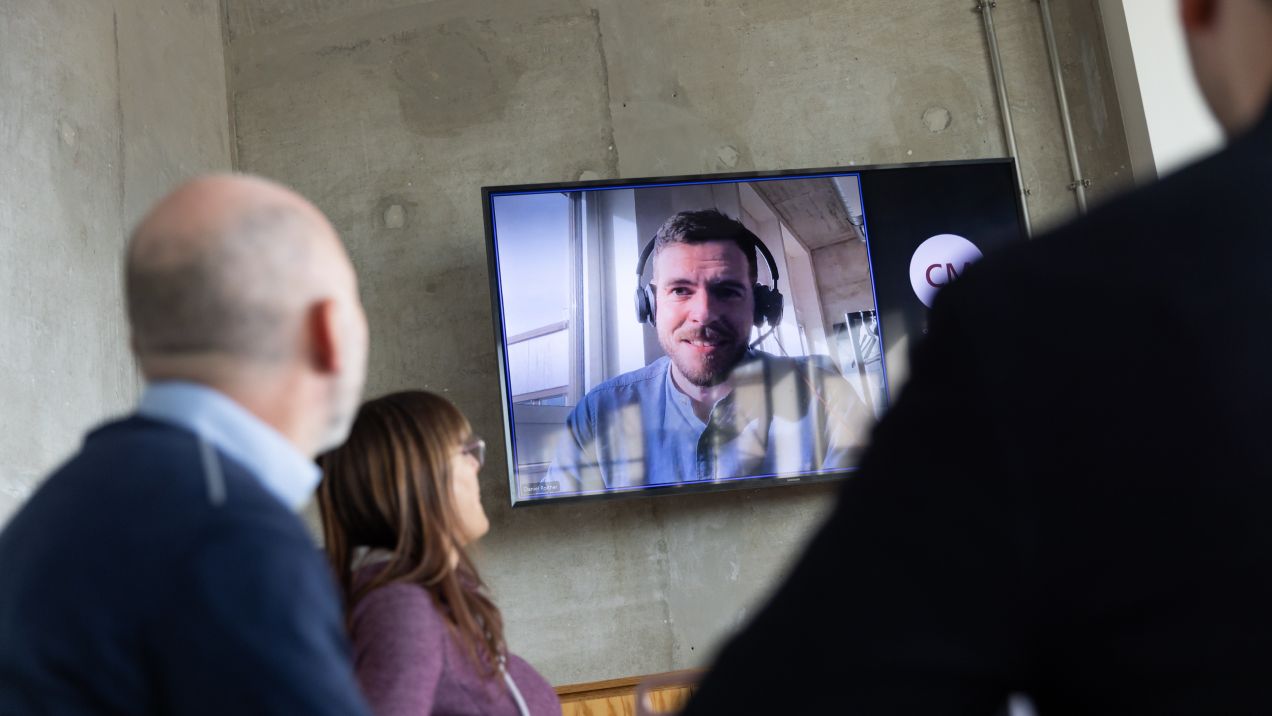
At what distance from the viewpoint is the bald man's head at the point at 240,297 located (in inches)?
37.5

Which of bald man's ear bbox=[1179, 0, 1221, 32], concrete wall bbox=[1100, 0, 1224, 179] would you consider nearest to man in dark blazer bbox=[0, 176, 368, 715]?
bald man's ear bbox=[1179, 0, 1221, 32]

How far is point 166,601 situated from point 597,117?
3495 mm

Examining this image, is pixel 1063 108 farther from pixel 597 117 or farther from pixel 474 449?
A: pixel 474 449

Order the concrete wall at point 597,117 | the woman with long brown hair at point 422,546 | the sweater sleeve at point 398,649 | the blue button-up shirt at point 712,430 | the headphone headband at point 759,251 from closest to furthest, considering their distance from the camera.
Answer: the sweater sleeve at point 398,649, the woman with long brown hair at point 422,546, the blue button-up shirt at point 712,430, the headphone headband at point 759,251, the concrete wall at point 597,117

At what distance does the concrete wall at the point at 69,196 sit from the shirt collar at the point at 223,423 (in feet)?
6.48

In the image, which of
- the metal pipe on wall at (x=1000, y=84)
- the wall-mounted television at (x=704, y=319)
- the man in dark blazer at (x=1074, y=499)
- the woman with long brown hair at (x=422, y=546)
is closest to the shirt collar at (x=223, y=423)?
the man in dark blazer at (x=1074, y=499)

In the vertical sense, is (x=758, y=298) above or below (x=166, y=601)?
above

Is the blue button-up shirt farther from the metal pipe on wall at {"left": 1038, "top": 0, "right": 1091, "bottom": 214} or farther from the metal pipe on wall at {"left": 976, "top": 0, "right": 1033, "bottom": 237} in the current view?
the metal pipe on wall at {"left": 1038, "top": 0, "right": 1091, "bottom": 214}

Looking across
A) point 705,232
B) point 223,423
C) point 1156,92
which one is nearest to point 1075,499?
point 223,423

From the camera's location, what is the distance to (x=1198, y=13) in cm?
63

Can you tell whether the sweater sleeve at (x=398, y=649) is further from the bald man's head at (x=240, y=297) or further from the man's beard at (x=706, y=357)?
the man's beard at (x=706, y=357)

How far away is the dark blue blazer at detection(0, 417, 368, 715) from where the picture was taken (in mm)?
779

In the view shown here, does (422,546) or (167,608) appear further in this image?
(422,546)

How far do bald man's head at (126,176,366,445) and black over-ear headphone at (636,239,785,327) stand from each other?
8.89 ft
